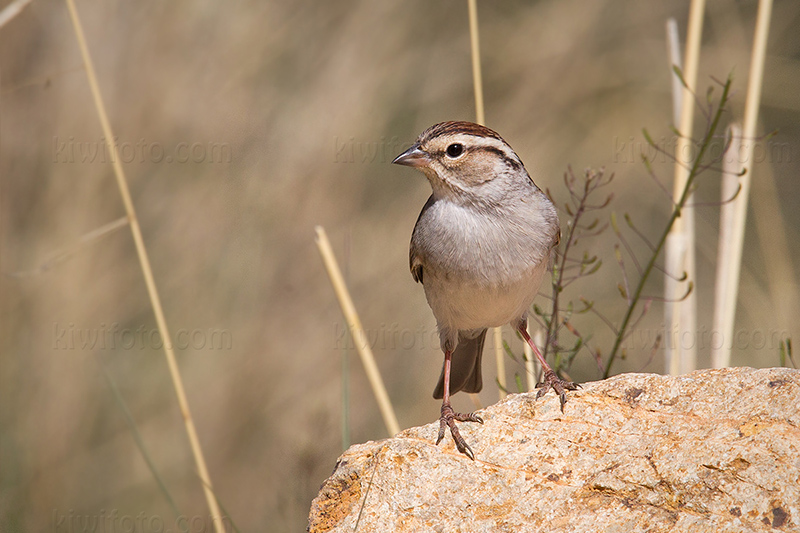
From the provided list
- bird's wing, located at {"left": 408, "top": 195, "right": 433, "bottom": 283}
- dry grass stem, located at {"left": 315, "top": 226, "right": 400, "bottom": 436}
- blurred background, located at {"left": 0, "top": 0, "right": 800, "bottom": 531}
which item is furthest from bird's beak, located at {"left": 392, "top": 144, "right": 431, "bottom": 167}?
blurred background, located at {"left": 0, "top": 0, "right": 800, "bottom": 531}

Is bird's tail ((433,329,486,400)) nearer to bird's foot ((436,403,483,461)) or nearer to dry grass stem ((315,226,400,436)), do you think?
dry grass stem ((315,226,400,436))

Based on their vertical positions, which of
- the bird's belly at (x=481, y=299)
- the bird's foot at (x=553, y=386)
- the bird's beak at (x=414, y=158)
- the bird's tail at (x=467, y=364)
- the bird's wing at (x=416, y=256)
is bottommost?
the bird's tail at (x=467, y=364)

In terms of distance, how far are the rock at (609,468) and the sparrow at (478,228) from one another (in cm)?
78

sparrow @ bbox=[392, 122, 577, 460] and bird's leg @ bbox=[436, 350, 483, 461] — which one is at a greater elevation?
sparrow @ bbox=[392, 122, 577, 460]

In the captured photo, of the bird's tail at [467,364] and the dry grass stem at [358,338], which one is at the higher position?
the dry grass stem at [358,338]

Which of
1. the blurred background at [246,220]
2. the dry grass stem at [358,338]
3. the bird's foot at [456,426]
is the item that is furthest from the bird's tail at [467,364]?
the bird's foot at [456,426]

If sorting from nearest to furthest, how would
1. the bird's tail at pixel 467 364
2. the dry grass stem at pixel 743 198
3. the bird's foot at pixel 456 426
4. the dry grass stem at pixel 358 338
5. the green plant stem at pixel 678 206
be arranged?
the bird's foot at pixel 456 426, the green plant stem at pixel 678 206, the dry grass stem at pixel 358 338, the dry grass stem at pixel 743 198, the bird's tail at pixel 467 364

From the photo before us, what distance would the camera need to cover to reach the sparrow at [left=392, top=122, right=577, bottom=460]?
3861 mm

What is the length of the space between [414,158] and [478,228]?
17.1 inches

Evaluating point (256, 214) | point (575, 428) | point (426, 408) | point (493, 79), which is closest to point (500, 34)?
point (493, 79)

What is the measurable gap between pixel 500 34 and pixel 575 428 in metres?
4.28

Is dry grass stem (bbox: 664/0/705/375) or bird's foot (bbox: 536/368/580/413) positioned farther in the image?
dry grass stem (bbox: 664/0/705/375)

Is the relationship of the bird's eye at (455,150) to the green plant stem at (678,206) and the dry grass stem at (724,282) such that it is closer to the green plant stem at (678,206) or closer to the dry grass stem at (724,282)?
the green plant stem at (678,206)

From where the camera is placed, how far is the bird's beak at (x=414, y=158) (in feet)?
12.5
